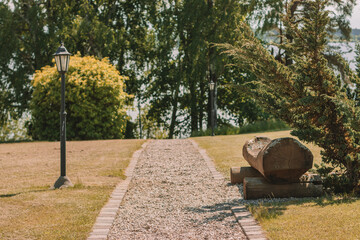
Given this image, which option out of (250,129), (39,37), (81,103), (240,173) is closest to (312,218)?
(240,173)

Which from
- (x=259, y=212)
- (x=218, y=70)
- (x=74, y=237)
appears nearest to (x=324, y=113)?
(x=259, y=212)

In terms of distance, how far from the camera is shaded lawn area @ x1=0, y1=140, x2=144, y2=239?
4988mm

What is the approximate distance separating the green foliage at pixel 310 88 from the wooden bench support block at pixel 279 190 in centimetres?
69

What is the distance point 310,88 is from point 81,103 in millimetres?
14490

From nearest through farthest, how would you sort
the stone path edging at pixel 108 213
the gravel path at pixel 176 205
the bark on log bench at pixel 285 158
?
the stone path edging at pixel 108 213 → the gravel path at pixel 176 205 → the bark on log bench at pixel 285 158

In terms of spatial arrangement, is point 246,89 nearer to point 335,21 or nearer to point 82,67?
point 82,67

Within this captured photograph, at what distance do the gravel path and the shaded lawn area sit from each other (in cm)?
48

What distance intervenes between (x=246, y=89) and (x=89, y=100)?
44.9 ft

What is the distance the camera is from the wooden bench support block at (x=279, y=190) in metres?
6.29

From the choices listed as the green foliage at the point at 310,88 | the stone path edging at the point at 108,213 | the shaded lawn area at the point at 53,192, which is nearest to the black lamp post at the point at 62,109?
the shaded lawn area at the point at 53,192

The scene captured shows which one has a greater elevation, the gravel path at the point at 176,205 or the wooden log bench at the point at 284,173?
the wooden log bench at the point at 284,173

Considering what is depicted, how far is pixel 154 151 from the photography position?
13.0 meters

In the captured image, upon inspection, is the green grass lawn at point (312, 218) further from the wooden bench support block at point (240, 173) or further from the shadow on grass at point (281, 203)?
the wooden bench support block at point (240, 173)

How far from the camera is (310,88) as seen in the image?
20.5ft
